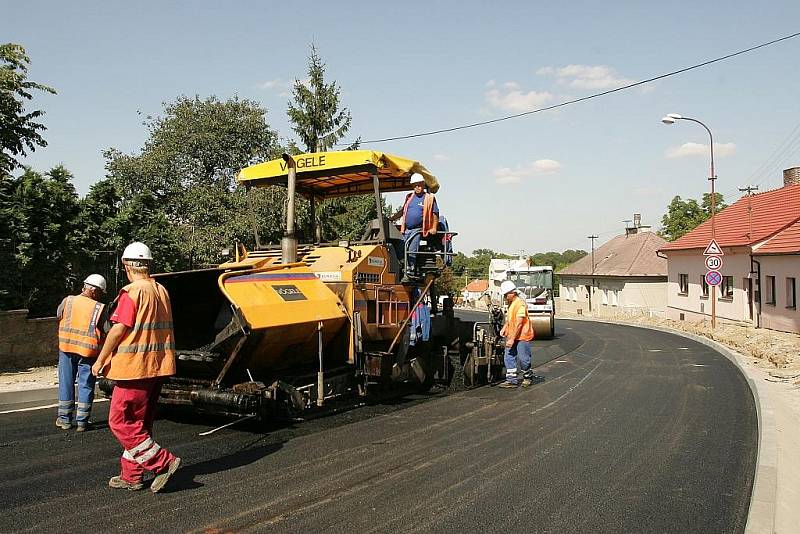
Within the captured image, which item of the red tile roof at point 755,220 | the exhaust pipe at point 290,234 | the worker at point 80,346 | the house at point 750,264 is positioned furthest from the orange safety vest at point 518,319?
the red tile roof at point 755,220

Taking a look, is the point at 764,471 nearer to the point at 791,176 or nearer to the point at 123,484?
the point at 123,484

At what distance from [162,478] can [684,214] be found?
195 feet

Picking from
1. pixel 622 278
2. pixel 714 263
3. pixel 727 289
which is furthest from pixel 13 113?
pixel 622 278

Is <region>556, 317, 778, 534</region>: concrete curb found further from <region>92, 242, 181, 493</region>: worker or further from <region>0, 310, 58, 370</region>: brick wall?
<region>0, 310, 58, 370</region>: brick wall

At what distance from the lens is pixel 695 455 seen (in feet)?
20.4

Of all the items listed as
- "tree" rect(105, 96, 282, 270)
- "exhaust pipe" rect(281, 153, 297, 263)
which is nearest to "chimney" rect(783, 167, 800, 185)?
"tree" rect(105, 96, 282, 270)

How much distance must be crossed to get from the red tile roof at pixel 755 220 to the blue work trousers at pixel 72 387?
25.6m

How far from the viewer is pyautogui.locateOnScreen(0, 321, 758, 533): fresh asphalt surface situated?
14.4 ft

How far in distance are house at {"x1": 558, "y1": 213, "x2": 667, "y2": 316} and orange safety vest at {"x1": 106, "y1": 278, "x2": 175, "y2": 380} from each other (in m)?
36.7

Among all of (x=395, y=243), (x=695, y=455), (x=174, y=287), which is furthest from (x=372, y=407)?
(x=695, y=455)

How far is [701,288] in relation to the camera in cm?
3183

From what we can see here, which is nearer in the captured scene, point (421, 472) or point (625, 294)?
point (421, 472)

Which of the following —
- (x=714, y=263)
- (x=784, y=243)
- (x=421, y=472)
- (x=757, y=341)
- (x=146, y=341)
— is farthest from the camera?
(x=784, y=243)

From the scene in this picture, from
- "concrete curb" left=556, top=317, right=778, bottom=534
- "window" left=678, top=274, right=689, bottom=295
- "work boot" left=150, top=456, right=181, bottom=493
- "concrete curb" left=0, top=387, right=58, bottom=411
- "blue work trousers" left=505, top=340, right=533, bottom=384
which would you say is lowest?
"concrete curb" left=556, top=317, right=778, bottom=534
